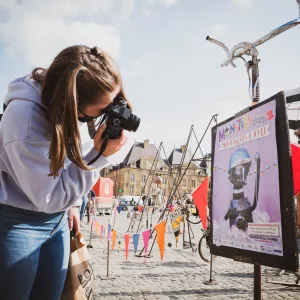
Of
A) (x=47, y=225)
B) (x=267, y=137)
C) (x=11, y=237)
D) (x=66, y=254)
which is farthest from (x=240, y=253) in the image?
(x=11, y=237)

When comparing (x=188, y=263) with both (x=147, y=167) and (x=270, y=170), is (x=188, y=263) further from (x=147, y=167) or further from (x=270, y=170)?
(x=147, y=167)

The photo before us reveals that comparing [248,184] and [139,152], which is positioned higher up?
[139,152]

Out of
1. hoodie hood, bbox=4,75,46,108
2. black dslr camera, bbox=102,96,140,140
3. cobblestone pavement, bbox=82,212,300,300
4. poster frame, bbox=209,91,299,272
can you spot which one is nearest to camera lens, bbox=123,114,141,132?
black dslr camera, bbox=102,96,140,140

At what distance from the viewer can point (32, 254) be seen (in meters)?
1.26

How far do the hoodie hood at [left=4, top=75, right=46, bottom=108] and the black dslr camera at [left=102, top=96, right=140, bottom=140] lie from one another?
12.2 inches

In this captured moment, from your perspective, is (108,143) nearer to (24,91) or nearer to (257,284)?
(24,91)

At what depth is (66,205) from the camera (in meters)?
1.25

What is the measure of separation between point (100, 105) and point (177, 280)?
4594mm

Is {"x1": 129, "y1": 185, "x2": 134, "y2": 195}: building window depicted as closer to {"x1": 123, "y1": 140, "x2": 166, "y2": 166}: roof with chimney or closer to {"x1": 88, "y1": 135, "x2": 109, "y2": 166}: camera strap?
{"x1": 123, "y1": 140, "x2": 166, "y2": 166}: roof with chimney

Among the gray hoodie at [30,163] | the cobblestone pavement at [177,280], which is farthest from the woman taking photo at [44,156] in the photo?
the cobblestone pavement at [177,280]

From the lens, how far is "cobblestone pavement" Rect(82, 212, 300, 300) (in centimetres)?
421

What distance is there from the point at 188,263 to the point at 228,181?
189 inches

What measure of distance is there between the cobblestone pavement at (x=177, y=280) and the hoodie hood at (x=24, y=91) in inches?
143

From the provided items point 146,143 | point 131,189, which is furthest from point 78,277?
point 131,189
